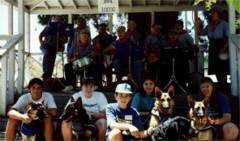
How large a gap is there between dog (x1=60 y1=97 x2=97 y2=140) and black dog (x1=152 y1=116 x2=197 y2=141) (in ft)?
3.13

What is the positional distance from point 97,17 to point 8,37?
17.3 ft

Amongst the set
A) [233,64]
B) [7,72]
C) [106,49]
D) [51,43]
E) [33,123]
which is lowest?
[33,123]

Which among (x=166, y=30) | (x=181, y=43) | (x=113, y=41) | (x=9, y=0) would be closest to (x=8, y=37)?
(x=9, y=0)

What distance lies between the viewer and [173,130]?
248 inches

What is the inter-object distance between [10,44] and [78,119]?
9.19ft

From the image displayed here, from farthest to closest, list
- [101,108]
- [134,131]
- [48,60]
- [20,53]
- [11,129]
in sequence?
[48,60] → [20,53] → [101,108] → [11,129] → [134,131]

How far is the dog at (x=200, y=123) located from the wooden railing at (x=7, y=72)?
365 centimetres

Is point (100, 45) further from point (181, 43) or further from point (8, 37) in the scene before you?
point (8, 37)

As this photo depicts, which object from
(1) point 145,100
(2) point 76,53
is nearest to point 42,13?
(2) point 76,53

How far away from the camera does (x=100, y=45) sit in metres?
A: 11.3

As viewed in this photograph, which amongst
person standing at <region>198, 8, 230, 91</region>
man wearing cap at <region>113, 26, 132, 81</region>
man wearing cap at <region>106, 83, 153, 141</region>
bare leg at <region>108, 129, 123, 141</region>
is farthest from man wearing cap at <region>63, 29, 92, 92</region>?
bare leg at <region>108, 129, 123, 141</region>

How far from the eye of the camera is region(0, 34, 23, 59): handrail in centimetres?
862

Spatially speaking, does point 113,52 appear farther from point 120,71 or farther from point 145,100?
point 145,100

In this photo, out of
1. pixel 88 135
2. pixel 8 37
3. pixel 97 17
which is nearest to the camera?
pixel 88 135
